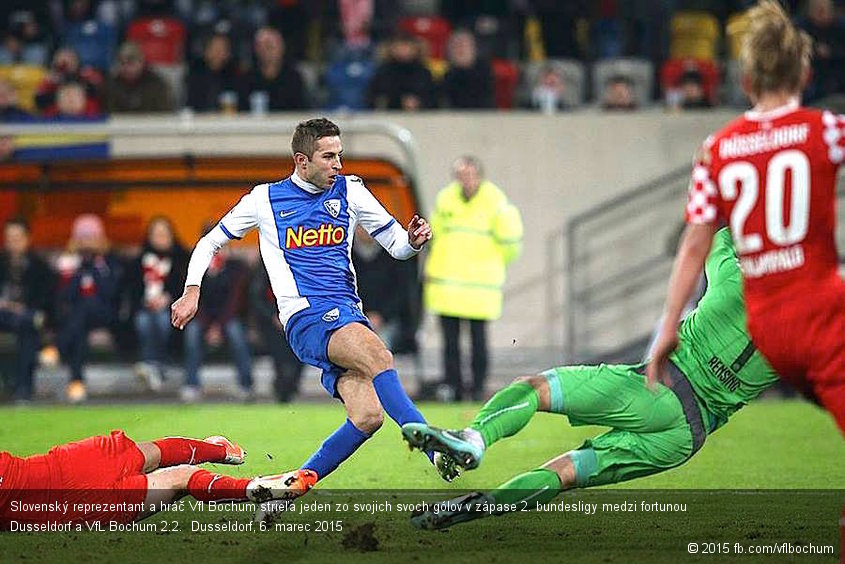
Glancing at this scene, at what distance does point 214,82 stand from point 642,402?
10.9 metres

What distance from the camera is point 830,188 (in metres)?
4.71

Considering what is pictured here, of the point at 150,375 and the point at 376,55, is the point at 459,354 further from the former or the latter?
the point at 376,55

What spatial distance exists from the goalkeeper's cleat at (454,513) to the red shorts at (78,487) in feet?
4.32

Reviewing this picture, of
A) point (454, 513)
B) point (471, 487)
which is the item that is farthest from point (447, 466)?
point (471, 487)

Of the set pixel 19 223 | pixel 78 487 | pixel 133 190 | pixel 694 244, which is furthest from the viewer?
pixel 133 190

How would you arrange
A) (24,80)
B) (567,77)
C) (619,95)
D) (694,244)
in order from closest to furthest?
(694,244), (619,95), (567,77), (24,80)

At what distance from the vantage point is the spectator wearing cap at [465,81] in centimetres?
1531

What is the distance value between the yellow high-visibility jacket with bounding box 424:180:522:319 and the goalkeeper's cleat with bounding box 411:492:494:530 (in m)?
7.27

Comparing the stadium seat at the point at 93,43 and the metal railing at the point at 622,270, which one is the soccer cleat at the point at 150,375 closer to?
the metal railing at the point at 622,270

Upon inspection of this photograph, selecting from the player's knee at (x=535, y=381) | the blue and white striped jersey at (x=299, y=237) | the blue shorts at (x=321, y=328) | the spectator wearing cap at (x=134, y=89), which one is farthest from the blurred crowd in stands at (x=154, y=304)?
the player's knee at (x=535, y=381)

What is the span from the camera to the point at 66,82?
50.6 ft

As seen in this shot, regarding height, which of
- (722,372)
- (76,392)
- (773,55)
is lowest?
(76,392)

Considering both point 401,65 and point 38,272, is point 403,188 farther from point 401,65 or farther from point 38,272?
point 38,272

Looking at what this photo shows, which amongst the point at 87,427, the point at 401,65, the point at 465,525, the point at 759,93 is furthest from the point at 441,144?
the point at 759,93
